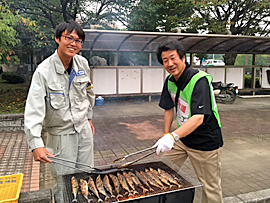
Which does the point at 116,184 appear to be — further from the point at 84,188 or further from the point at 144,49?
the point at 144,49

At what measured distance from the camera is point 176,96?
295cm

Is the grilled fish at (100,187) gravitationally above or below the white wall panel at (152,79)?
below

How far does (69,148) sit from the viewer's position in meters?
2.78

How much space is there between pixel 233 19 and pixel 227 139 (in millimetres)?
10831

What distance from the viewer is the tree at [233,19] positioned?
13.4 metres

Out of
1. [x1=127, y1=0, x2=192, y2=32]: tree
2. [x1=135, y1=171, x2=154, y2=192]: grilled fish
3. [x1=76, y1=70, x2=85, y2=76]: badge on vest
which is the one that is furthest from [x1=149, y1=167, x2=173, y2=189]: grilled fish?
[x1=127, y1=0, x2=192, y2=32]: tree

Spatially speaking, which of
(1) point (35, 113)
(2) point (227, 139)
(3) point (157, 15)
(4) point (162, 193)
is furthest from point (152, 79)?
(4) point (162, 193)

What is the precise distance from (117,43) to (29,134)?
8.51m

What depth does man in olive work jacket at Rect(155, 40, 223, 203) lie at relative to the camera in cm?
258

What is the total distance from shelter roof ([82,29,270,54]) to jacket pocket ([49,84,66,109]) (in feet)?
20.3

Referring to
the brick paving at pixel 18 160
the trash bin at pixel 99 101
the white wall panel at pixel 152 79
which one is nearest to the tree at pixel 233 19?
the white wall panel at pixel 152 79

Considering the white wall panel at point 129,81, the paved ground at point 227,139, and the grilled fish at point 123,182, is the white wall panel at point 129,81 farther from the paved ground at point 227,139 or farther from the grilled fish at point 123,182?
the grilled fish at point 123,182

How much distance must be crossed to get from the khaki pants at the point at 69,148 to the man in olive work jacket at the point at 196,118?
908 mm

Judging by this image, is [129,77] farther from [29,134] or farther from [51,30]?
[29,134]
